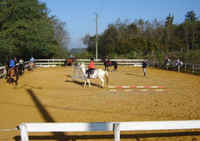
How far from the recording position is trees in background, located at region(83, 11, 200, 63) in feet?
129

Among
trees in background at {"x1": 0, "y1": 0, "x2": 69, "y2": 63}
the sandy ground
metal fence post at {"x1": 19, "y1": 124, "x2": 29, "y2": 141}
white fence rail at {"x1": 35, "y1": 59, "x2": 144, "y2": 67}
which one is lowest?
the sandy ground

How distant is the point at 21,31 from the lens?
25.1 meters

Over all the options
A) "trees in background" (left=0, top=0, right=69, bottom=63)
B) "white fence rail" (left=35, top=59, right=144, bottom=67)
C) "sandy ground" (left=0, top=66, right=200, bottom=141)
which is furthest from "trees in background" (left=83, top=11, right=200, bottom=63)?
"sandy ground" (left=0, top=66, right=200, bottom=141)

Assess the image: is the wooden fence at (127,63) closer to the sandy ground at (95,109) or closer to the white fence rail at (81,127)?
the sandy ground at (95,109)

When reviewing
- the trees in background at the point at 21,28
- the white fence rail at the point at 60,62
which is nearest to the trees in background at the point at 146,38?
the white fence rail at the point at 60,62

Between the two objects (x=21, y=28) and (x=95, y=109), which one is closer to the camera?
(x=95, y=109)

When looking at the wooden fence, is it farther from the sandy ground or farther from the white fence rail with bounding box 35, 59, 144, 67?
the sandy ground

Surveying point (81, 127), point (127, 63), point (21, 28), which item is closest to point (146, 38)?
point (127, 63)

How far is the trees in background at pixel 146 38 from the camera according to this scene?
1543 inches

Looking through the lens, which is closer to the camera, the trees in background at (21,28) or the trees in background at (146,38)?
the trees in background at (21,28)

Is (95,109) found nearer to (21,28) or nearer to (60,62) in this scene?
(21,28)

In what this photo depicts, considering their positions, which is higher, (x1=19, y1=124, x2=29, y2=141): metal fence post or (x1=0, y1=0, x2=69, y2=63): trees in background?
(x1=0, y1=0, x2=69, y2=63): trees in background

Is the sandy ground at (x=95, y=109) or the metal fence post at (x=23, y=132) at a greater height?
the metal fence post at (x=23, y=132)

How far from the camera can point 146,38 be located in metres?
42.6
